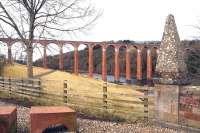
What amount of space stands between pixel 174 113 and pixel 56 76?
65.3ft

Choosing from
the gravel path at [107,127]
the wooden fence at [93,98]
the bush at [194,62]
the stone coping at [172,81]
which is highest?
the bush at [194,62]

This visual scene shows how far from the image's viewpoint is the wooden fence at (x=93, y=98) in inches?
528

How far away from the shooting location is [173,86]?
11680 millimetres

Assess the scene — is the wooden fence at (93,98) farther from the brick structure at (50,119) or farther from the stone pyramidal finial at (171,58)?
the brick structure at (50,119)

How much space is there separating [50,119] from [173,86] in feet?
13.7

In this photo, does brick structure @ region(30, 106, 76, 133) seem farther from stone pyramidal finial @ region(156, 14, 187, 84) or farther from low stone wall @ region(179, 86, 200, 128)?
stone pyramidal finial @ region(156, 14, 187, 84)

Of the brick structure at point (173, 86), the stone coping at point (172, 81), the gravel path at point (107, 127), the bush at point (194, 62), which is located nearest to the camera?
the gravel path at point (107, 127)

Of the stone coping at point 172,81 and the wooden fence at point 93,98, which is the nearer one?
the stone coping at point 172,81

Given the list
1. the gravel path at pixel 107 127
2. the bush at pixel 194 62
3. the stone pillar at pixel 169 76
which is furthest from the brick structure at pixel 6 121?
the bush at pixel 194 62

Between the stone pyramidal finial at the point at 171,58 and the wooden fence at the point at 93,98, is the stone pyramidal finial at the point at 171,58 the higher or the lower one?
the higher one

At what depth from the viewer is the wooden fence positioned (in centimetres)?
1341

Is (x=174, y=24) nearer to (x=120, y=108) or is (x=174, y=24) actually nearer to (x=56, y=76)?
(x=120, y=108)

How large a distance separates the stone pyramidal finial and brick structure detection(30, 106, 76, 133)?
3.75 m

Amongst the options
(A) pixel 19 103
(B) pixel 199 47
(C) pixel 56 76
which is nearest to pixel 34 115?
(A) pixel 19 103
